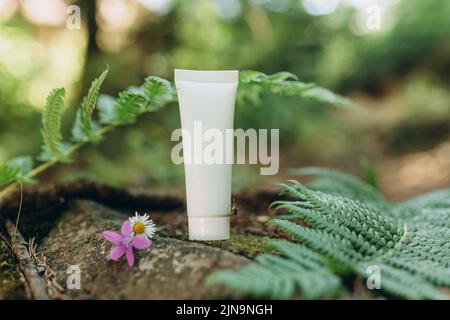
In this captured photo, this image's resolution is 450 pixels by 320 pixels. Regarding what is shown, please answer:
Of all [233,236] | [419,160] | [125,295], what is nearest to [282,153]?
[419,160]

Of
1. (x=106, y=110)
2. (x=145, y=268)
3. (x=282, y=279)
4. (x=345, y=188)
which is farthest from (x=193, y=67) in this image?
(x=282, y=279)

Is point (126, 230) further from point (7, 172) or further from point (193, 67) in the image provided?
point (193, 67)

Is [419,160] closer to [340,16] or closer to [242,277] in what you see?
[340,16]

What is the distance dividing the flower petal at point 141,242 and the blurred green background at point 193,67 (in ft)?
4.45

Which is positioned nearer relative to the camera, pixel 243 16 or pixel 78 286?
pixel 78 286

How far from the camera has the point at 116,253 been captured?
889 mm

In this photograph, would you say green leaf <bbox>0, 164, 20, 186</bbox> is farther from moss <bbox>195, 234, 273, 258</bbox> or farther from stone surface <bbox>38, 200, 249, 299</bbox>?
moss <bbox>195, 234, 273, 258</bbox>

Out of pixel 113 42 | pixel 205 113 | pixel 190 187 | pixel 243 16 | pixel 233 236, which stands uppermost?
pixel 243 16

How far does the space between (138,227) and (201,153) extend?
0.22 m

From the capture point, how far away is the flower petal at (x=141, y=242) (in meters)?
0.90

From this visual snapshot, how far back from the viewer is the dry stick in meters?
0.83

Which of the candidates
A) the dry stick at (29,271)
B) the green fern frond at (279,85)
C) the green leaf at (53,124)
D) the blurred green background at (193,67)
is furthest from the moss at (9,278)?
the blurred green background at (193,67)

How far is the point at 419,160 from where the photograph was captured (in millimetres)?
3941
